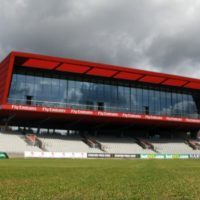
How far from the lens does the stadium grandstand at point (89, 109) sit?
165 feet

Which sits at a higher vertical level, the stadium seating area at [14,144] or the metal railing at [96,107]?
the metal railing at [96,107]

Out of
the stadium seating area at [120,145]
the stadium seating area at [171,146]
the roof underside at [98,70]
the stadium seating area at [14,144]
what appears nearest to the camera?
the stadium seating area at [14,144]

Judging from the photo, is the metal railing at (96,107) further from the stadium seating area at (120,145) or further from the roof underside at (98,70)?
the stadium seating area at (120,145)

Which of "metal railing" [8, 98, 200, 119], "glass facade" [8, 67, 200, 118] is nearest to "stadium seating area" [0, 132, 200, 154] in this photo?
"metal railing" [8, 98, 200, 119]

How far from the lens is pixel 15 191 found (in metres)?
9.67

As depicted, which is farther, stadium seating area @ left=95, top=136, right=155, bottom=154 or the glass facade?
stadium seating area @ left=95, top=136, right=155, bottom=154

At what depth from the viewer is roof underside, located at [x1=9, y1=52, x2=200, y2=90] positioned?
5025 cm

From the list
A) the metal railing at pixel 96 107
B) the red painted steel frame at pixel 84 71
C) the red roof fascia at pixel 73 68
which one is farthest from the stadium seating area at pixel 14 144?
the red roof fascia at pixel 73 68

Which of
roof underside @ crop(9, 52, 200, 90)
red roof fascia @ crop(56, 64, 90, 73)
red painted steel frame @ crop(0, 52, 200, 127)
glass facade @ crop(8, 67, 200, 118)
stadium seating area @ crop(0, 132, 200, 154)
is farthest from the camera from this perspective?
red roof fascia @ crop(56, 64, 90, 73)

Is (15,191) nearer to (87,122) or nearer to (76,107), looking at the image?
(76,107)

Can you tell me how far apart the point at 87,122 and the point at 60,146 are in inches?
334

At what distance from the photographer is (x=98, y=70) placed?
5559 cm

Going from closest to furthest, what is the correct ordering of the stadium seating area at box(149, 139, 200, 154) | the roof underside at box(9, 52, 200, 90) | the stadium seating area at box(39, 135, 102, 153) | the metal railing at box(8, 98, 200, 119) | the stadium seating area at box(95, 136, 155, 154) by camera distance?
the roof underside at box(9, 52, 200, 90), the metal railing at box(8, 98, 200, 119), the stadium seating area at box(39, 135, 102, 153), the stadium seating area at box(95, 136, 155, 154), the stadium seating area at box(149, 139, 200, 154)

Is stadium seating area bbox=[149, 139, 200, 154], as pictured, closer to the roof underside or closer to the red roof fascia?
the roof underside
